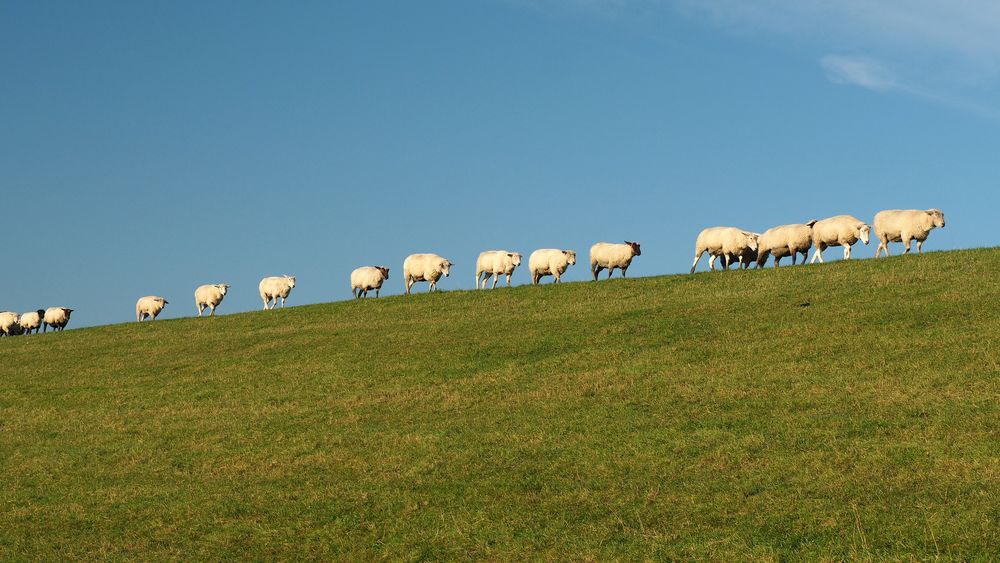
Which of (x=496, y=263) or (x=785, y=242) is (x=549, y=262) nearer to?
(x=496, y=263)

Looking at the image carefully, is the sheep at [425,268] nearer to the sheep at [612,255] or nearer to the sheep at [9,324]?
the sheep at [612,255]

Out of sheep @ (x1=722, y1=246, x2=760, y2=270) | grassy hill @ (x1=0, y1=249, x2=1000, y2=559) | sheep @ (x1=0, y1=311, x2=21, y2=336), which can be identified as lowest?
grassy hill @ (x1=0, y1=249, x2=1000, y2=559)

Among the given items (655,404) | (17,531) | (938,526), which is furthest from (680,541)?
(17,531)

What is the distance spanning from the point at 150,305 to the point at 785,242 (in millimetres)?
36949

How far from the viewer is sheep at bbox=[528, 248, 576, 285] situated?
45.8 meters

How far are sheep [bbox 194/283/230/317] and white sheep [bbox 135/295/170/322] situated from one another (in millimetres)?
4947

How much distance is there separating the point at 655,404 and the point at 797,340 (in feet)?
20.9

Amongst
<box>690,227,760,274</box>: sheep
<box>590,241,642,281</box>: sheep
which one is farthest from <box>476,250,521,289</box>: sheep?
<box>690,227,760,274</box>: sheep

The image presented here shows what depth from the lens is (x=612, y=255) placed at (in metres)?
44.5

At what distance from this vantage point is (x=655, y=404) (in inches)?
798

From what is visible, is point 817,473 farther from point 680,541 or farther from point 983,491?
point 680,541

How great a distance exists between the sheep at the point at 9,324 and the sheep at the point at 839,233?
48424 millimetres

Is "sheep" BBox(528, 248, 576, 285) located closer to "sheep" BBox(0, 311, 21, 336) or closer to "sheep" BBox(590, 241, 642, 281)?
"sheep" BBox(590, 241, 642, 281)

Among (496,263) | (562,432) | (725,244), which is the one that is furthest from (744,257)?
(562,432)
